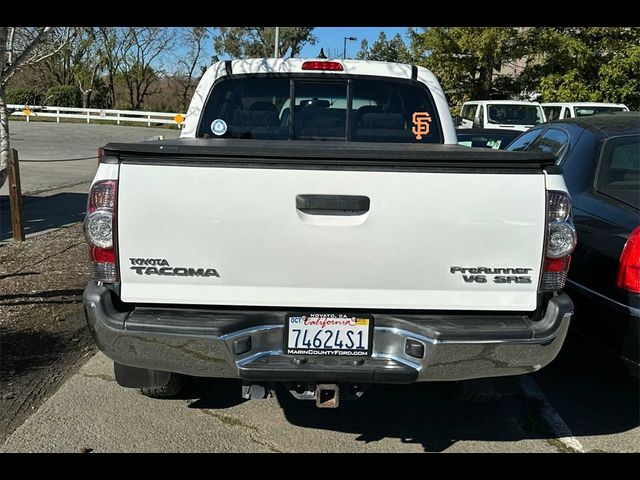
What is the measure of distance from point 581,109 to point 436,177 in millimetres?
14400

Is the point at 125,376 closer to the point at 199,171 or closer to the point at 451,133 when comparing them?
the point at 199,171

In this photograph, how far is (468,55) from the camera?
74.4ft

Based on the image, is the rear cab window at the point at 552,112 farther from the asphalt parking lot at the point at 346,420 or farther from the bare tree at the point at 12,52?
the bare tree at the point at 12,52

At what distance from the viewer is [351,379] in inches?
105

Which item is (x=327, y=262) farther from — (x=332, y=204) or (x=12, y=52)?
(x=12, y=52)

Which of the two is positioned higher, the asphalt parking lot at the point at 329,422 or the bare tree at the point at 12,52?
the bare tree at the point at 12,52

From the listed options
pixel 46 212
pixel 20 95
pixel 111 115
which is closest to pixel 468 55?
pixel 46 212

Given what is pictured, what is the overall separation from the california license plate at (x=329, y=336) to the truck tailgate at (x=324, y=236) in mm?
93

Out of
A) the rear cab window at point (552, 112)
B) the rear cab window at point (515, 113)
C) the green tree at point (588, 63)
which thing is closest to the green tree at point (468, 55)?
the green tree at point (588, 63)

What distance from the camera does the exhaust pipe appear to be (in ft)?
9.07

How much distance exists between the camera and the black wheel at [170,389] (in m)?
3.37

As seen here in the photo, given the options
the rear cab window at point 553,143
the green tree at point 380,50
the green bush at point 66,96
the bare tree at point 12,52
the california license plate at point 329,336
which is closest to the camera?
the california license plate at point 329,336

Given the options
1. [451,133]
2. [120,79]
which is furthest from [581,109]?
[120,79]

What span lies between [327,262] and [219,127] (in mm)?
2109
